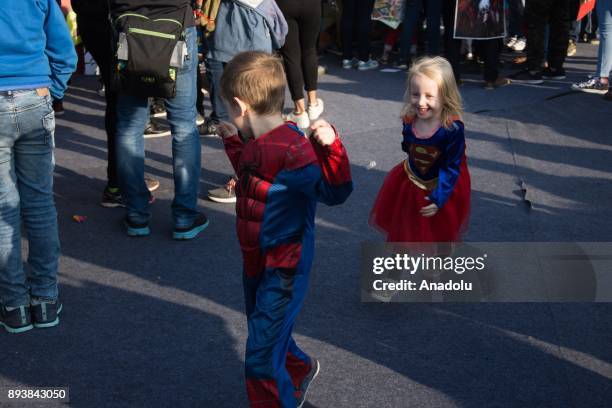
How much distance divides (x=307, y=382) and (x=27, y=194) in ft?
4.89

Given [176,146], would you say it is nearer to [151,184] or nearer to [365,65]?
[151,184]

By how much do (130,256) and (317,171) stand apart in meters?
2.22

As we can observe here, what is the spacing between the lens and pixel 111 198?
540cm

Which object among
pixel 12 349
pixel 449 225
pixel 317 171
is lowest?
pixel 12 349

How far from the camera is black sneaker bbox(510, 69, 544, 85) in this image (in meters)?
8.37

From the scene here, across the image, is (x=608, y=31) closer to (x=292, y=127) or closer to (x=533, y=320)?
(x=533, y=320)

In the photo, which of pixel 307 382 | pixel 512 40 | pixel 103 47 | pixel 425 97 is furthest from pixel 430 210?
pixel 512 40

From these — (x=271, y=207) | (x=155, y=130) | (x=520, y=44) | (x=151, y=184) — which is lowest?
(x=151, y=184)

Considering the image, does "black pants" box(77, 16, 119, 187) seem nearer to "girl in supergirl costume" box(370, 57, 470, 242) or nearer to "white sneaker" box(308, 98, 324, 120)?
"girl in supergirl costume" box(370, 57, 470, 242)

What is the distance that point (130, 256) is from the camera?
4691 millimetres

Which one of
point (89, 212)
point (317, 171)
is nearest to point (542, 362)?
point (317, 171)

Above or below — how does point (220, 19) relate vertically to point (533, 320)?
above

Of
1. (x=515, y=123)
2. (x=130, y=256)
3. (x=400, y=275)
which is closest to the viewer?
(x=400, y=275)

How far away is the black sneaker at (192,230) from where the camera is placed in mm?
4852
